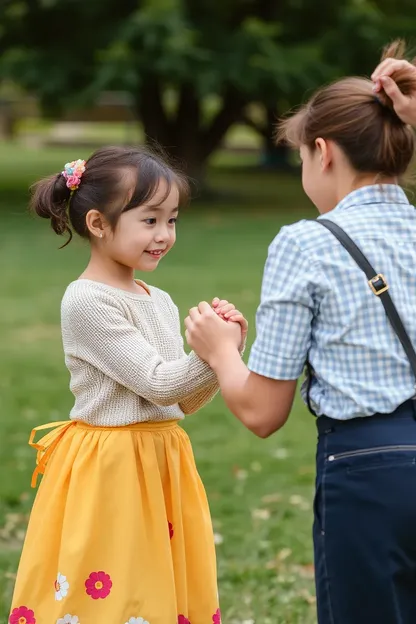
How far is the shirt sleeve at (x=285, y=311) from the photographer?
8.16 feet

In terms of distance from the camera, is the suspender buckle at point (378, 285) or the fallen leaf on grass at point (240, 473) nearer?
the suspender buckle at point (378, 285)

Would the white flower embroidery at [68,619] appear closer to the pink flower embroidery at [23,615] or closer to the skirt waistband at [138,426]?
the pink flower embroidery at [23,615]

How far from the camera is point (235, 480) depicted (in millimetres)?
6008

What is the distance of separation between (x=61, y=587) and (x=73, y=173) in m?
1.10

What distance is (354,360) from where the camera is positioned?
98.9 inches

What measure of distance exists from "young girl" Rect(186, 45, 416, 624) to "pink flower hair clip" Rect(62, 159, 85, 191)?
2.62 feet

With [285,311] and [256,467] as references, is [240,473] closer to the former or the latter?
[256,467]

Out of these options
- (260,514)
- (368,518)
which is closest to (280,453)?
(260,514)

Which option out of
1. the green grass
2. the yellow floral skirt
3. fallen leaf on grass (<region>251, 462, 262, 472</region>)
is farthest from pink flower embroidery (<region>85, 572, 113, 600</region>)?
fallen leaf on grass (<region>251, 462, 262, 472</region>)

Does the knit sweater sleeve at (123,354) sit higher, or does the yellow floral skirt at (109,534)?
the knit sweater sleeve at (123,354)

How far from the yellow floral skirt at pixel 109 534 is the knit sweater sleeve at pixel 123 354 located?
174 millimetres

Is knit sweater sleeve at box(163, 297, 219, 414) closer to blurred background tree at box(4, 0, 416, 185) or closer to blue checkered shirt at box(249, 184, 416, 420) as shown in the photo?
blue checkered shirt at box(249, 184, 416, 420)

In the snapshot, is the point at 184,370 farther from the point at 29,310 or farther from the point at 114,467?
the point at 29,310

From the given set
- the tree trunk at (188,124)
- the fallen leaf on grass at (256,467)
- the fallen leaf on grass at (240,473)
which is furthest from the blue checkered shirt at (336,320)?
the tree trunk at (188,124)
